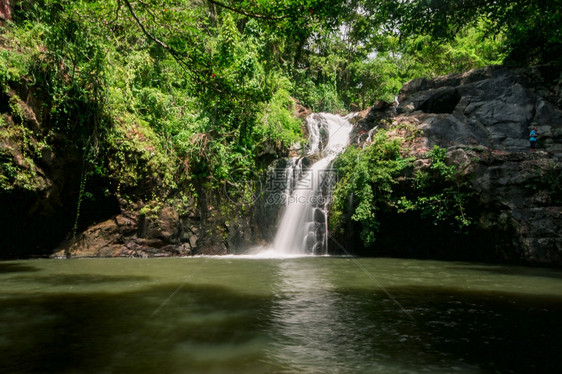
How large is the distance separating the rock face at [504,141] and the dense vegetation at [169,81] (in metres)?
1.65

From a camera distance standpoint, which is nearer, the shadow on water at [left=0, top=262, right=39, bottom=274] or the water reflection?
the water reflection

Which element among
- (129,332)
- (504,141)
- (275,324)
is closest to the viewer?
(129,332)

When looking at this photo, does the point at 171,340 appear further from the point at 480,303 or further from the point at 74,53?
the point at 74,53

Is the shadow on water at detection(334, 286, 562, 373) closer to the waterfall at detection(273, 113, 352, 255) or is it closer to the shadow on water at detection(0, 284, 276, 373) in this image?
the shadow on water at detection(0, 284, 276, 373)

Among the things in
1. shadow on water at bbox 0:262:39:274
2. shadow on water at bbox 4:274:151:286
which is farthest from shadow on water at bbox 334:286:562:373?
shadow on water at bbox 0:262:39:274

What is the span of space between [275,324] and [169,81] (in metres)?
12.3

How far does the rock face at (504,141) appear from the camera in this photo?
10031mm

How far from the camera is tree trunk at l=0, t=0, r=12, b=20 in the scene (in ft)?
32.4

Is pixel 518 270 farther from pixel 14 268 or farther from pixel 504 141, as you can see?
pixel 14 268

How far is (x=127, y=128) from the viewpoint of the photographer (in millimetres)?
11375

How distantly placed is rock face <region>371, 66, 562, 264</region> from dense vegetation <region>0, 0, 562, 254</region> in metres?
1.65

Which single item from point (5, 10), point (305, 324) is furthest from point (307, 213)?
point (5, 10)

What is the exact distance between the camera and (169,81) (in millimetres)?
14047

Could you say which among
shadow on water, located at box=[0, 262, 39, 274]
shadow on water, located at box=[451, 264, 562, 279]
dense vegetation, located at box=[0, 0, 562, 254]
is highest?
dense vegetation, located at box=[0, 0, 562, 254]
